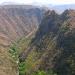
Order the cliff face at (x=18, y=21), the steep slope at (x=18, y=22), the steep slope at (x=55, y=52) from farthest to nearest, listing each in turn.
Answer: the cliff face at (x=18, y=21) → the steep slope at (x=18, y=22) → the steep slope at (x=55, y=52)

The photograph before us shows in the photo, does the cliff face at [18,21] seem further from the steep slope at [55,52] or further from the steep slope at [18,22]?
the steep slope at [55,52]

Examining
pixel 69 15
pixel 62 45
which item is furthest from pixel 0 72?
pixel 69 15

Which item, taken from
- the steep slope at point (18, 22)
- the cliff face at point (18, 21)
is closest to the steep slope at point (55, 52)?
the steep slope at point (18, 22)

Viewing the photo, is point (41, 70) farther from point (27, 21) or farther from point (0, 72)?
point (27, 21)

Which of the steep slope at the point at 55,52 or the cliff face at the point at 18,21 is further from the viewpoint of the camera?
the cliff face at the point at 18,21

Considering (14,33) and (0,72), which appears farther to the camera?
(14,33)

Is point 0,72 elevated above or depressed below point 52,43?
below

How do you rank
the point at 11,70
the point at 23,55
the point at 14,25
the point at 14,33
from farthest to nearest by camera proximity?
1. the point at 14,25
2. the point at 14,33
3. the point at 23,55
4. the point at 11,70

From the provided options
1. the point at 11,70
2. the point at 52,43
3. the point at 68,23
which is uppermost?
the point at 68,23
